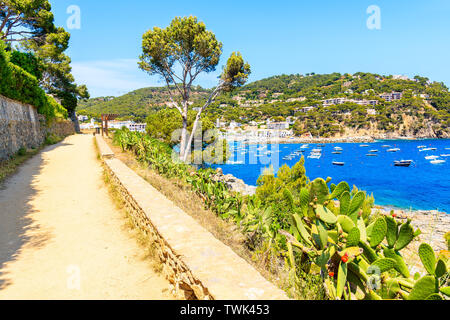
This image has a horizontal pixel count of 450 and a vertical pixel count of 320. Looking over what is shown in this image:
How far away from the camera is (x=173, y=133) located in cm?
2728

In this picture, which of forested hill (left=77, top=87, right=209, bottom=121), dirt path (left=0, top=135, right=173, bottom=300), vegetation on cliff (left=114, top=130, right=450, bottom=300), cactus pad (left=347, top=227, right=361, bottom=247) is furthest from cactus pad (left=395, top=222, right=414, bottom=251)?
forested hill (left=77, top=87, right=209, bottom=121)

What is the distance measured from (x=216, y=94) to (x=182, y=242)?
1757 cm

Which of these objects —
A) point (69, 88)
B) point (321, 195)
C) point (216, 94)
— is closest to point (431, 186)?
point (216, 94)

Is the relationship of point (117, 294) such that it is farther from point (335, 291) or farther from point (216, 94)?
point (216, 94)

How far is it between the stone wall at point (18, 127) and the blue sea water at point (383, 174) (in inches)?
690

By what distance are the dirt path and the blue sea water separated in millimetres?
18628

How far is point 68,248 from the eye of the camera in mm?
4156

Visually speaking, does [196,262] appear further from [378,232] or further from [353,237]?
[378,232]

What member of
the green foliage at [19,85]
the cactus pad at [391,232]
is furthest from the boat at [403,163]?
the cactus pad at [391,232]

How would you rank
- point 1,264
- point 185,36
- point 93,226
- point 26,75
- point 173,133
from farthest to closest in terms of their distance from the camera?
point 173,133, point 185,36, point 26,75, point 93,226, point 1,264

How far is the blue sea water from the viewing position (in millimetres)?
35778

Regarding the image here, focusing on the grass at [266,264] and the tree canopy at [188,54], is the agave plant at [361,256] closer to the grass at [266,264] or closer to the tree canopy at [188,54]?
the grass at [266,264]

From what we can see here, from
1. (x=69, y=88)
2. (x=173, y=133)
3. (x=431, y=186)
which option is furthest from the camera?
(x=431, y=186)

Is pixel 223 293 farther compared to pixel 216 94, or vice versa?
pixel 216 94
